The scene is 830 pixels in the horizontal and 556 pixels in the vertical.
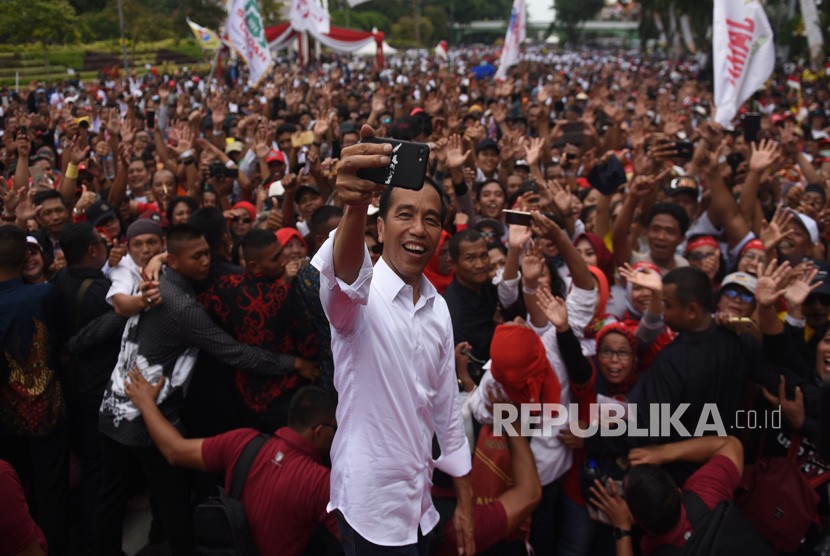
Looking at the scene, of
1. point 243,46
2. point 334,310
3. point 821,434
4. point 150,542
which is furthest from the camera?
point 243,46

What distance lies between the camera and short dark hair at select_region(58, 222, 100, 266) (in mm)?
3625

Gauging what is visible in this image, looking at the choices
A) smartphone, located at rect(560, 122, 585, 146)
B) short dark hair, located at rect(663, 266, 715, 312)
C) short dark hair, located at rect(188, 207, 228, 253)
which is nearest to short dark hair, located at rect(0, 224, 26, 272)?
short dark hair, located at rect(188, 207, 228, 253)

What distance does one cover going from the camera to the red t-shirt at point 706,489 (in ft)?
7.90

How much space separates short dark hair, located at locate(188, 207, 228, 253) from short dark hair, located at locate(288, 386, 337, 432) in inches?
64.3

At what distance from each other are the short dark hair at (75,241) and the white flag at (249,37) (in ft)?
24.5

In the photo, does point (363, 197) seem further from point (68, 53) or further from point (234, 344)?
point (68, 53)

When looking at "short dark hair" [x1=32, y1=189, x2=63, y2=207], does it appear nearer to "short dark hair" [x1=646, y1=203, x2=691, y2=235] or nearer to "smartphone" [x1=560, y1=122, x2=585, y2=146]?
"short dark hair" [x1=646, y1=203, x2=691, y2=235]

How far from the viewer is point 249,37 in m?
10.7

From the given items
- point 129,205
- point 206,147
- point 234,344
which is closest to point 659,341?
point 234,344

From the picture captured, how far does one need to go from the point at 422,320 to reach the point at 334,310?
1.13 ft

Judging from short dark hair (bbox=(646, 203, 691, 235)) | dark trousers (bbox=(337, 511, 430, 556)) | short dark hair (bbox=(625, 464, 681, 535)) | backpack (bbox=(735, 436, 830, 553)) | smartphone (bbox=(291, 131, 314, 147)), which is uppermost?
short dark hair (bbox=(646, 203, 691, 235))

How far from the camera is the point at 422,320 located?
193cm

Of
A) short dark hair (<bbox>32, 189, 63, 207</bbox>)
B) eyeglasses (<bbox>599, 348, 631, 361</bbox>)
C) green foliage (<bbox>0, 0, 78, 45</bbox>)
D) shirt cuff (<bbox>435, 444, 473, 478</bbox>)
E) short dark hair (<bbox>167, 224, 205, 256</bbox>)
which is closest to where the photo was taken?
shirt cuff (<bbox>435, 444, 473, 478</bbox>)

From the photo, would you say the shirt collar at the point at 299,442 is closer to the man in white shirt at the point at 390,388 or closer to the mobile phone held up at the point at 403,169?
the man in white shirt at the point at 390,388
